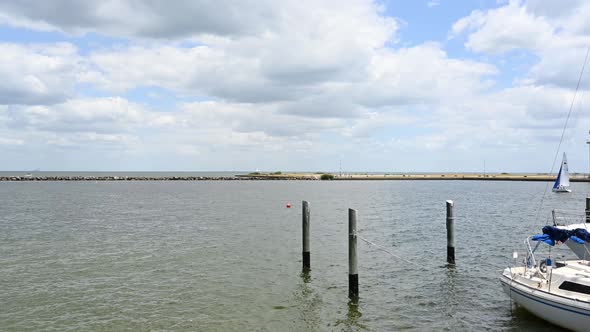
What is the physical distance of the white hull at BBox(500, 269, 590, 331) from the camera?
1496 centimetres

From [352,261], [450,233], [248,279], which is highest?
[450,233]

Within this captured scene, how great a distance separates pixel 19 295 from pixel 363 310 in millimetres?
15818

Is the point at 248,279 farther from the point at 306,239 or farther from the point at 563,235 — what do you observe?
the point at 563,235

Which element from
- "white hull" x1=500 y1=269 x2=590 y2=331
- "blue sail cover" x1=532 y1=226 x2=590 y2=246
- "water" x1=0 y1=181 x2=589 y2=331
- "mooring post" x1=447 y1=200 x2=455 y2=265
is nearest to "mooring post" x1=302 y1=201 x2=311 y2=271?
"water" x1=0 y1=181 x2=589 y2=331

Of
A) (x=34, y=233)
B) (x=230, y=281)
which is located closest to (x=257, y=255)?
(x=230, y=281)


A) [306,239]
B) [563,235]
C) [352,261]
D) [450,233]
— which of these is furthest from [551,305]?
[306,239]

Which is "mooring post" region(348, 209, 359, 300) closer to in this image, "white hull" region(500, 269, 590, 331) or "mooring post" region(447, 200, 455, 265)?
"white hull" region(500, 269, 590, 331)

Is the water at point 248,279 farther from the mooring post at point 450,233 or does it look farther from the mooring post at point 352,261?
the mooring post at point 450,233

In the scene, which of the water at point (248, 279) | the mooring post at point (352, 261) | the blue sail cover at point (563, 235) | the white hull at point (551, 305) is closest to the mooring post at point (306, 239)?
the water at point (248, 279)

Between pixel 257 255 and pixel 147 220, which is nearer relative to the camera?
pixel 257 255

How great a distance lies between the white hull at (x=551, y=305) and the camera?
15.0m

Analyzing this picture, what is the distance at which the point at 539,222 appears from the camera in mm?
47219

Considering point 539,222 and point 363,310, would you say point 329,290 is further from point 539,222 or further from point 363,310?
point 539,222

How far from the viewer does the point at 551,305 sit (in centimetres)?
1589
